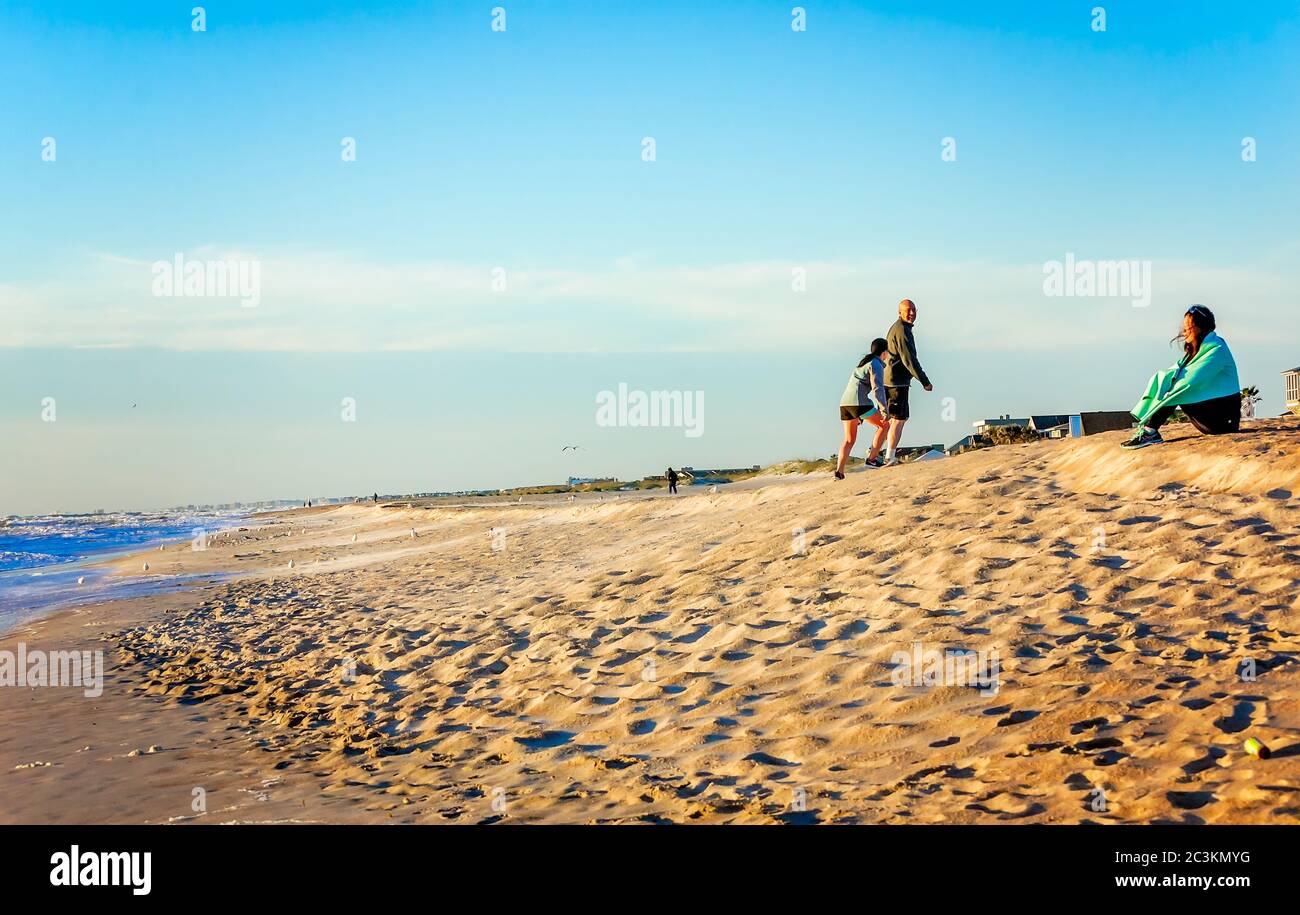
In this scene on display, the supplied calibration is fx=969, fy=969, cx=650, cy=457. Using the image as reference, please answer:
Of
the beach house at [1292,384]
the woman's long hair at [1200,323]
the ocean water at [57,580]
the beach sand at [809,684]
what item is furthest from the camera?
the beach house at [1292,384]

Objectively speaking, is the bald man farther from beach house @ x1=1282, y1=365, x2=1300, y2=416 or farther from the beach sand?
beach house @ x1=1282, y1=365, x2=1300, y2=416

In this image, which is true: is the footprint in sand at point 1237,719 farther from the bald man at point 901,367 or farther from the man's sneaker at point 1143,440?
the bald man at point 901,367

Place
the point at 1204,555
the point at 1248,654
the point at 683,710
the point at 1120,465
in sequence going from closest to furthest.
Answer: the point at 1248,654
the point at 683,710
the point at 1204,555
the point at 1120,465

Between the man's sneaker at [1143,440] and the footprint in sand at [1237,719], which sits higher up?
the man's sneaker at [1143,440]

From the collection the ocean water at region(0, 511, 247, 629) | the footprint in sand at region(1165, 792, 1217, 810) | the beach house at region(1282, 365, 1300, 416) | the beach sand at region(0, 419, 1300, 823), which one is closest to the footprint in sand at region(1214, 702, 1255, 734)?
the beach sand at region(0, 419, 1300, 823)

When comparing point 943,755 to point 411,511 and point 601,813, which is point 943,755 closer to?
point 601,813

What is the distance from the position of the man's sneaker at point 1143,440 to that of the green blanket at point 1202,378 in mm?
290

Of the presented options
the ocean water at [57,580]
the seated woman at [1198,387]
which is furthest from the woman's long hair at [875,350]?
the ocean water at [57,580]

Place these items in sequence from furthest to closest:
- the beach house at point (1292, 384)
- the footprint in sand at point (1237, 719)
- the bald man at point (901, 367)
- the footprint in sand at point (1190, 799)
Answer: the beach house at point (1292, 384) → the bald man at point (901, 367) → the footprint in sand at point (1237, 719) → the footprint in sand at point (1190, 799)

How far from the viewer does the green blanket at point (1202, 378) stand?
1152cm

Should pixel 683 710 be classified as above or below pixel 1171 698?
below

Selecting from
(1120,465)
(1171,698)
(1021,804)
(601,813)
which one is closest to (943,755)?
(1021,804)

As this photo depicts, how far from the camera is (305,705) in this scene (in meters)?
10.4

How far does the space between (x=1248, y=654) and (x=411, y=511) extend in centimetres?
6249
